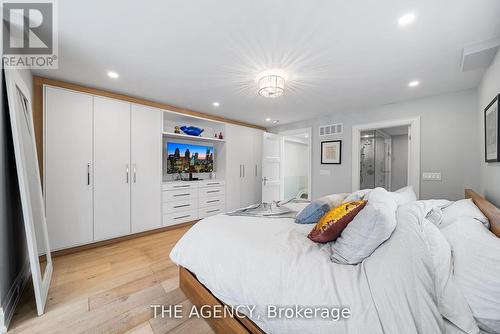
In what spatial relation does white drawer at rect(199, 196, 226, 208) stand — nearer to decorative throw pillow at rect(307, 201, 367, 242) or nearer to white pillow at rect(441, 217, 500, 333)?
decorative throw pillow at rect(307, 201, 367, 242)

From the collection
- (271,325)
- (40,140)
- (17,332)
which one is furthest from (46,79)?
(271,325)

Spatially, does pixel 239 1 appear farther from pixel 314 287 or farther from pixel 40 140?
pixel 40 140

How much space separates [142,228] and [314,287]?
3.13m

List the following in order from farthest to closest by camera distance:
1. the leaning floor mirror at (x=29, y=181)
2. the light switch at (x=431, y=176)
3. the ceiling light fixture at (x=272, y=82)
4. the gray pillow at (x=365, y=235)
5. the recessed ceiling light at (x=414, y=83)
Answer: the light switch at (x=431, y=176) < the recessed ceiling light at (x=414, y=83) < the ceiling light fixture at (x=272, y=82) < the leaning floor mirror at (x=29, y=181) < the gray pillow at (x=365, y=235)

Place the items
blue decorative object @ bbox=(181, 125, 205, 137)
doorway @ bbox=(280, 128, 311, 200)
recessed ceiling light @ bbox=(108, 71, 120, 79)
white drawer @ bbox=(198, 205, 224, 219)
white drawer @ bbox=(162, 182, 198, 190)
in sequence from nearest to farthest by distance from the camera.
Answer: recessed ceiling light @ bbox=(108, 71, 120, 79) < white drawer @ bbox=(162, 182, 198, 190) < blue decorative object @ bbox=(181, 125, 205, 137) < white drawer @ bbox=(198, 205, 224, 219) < doorway @ bbox=(280, 128, 311, 200)

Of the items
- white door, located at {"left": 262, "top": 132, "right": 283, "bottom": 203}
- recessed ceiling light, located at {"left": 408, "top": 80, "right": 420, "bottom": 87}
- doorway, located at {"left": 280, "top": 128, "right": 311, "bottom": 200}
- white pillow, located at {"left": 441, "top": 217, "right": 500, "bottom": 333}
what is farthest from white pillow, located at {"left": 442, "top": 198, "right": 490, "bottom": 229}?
doorway, located at {"left": 280, "top": 128, "right": 311, "bottom": 200}

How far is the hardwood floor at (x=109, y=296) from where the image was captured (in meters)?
1.46

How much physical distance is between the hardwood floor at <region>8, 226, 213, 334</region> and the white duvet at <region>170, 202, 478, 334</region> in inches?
21.3

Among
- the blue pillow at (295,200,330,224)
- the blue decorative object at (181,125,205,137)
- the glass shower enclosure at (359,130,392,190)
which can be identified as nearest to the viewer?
the blue pillow at (295,200,330,224)

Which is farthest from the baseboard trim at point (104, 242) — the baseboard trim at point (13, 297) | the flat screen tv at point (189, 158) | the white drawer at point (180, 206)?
the flat screen tv at point (189, 158)

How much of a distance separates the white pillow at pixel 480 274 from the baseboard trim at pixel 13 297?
2843mm

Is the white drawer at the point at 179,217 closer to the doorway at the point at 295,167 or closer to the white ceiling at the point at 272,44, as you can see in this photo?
the white ceiling at the point at 272,44

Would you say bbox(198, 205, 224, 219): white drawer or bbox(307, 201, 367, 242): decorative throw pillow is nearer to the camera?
bbox(307, 201, 367, 242): decorative throw pillow

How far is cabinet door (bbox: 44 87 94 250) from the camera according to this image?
2467 mm
